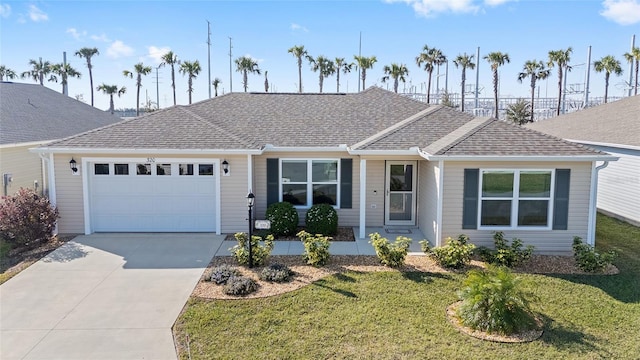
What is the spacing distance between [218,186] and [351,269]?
475cm

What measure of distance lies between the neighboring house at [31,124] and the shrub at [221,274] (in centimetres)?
900

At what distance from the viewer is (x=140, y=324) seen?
696cm

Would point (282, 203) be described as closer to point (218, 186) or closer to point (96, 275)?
point (218, 186)

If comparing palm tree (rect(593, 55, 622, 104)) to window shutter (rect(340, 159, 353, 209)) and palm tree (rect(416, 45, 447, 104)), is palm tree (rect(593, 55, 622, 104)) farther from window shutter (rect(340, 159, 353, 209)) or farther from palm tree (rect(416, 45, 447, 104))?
window shutter (rect(340, 159, 353, 209))

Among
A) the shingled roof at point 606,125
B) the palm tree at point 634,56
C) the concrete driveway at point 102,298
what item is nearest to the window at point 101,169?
the concrete driveway at point 102,298

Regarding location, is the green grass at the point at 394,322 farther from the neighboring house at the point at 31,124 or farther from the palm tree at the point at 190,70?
the palm tree at the point at 190,70

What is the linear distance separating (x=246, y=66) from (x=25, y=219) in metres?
46.7

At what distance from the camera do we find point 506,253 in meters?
9.61

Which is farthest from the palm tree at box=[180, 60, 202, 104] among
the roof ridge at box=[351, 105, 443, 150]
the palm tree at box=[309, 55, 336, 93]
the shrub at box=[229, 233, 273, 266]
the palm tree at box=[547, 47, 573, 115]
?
the shrub at box=[229, 233, 273, 266]

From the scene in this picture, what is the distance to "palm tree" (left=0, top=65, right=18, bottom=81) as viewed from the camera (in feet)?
174

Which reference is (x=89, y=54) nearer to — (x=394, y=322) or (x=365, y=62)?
(x=365, y=62)

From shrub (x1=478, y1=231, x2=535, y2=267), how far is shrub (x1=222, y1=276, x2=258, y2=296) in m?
5.22

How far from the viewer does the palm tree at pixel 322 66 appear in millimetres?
52188

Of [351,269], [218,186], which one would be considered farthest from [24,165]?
[351,269]
